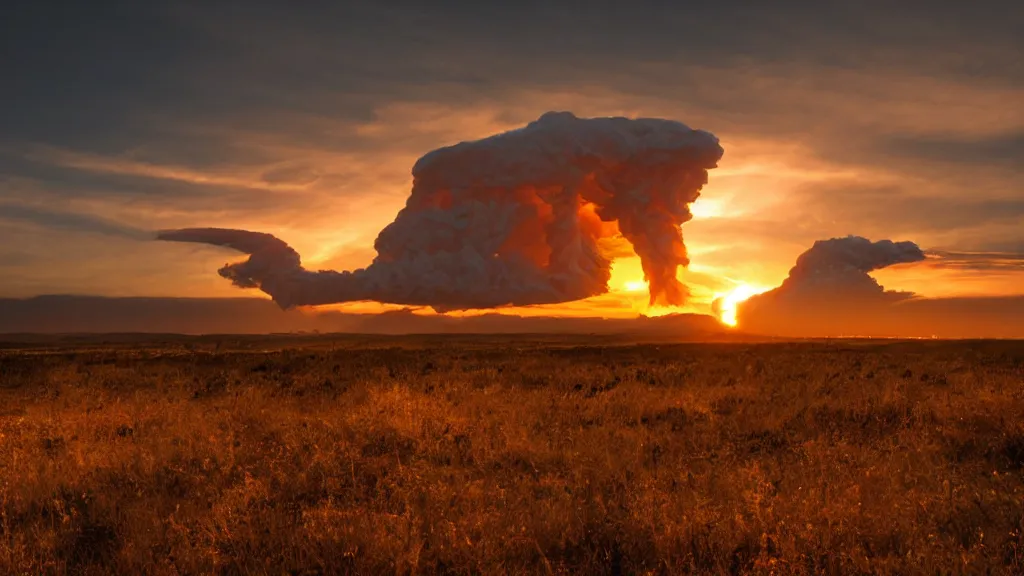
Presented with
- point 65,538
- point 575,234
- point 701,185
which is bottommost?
point 65,538

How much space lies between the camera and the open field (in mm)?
5301

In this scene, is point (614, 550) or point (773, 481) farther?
point (773, 481)

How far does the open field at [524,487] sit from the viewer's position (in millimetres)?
5301

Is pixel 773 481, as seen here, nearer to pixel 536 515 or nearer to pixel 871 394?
pixel 536 515

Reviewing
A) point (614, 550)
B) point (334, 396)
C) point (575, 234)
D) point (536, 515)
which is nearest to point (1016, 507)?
point (614, 550)

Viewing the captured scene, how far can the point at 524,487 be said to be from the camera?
7.14 meters

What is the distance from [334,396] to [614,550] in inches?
503

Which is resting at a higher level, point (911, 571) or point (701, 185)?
point (701, 185)

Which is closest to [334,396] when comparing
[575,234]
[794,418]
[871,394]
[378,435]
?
[378,435]

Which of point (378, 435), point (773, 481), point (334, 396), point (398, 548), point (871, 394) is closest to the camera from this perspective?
point (398, 548)

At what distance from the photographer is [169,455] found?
28.7 ft

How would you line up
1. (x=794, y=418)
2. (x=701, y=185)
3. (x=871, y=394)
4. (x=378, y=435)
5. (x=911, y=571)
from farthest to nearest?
(x=701, y=185) < (x=871, y=394) < (x=794, y=418) < (x=378, y=435) < (x=911, y=571)

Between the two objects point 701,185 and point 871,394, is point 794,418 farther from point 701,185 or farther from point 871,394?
point 701,185

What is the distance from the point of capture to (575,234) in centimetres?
9906
